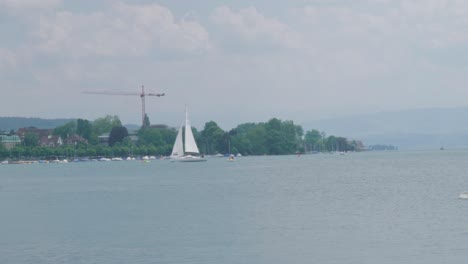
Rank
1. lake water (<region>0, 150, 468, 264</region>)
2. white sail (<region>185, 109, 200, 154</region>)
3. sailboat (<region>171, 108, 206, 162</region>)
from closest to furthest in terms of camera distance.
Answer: lake water (<region>0, 150, 468, 264</region>) < white sail (<region>185, 109, 200, 154</region>) < sailboat (<region>171, 108, 206, 162</region>)

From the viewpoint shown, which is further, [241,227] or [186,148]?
[186,148]

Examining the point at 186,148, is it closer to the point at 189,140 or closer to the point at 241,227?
the point at 189,140

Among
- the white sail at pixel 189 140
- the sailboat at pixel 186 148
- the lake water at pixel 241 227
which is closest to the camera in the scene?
the lake water at pixel 241 227

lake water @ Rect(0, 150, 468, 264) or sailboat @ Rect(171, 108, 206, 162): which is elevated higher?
sailboat @ Rect(171, 108, 206, 162)

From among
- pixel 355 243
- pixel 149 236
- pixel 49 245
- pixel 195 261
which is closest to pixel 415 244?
pixel 355 243

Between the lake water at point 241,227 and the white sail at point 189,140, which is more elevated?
the white sail at point 189,140

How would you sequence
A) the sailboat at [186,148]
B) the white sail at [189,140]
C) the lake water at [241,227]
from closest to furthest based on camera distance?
the lake water at [241,227] < the white sail at [189,140] < the sailboat at [186,148]

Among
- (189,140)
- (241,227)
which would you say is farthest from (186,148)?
(241,227)

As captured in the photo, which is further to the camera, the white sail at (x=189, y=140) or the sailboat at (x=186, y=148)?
the sailboat at (x=186, y=148)

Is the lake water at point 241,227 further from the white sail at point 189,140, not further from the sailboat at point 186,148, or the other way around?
the sailboat at point 186,148

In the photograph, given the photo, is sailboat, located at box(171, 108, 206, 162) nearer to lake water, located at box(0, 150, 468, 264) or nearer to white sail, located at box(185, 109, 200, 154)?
white sail, located at box(185, 109, 200, 154)

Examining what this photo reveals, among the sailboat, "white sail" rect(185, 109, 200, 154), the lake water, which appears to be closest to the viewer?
the lake water

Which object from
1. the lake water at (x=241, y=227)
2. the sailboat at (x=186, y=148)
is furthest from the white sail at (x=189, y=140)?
the lake water at (x=241, y=227)

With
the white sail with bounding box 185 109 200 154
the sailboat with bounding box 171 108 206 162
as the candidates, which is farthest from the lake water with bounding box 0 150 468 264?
the sailboat with bounding box 171 108 206 162
